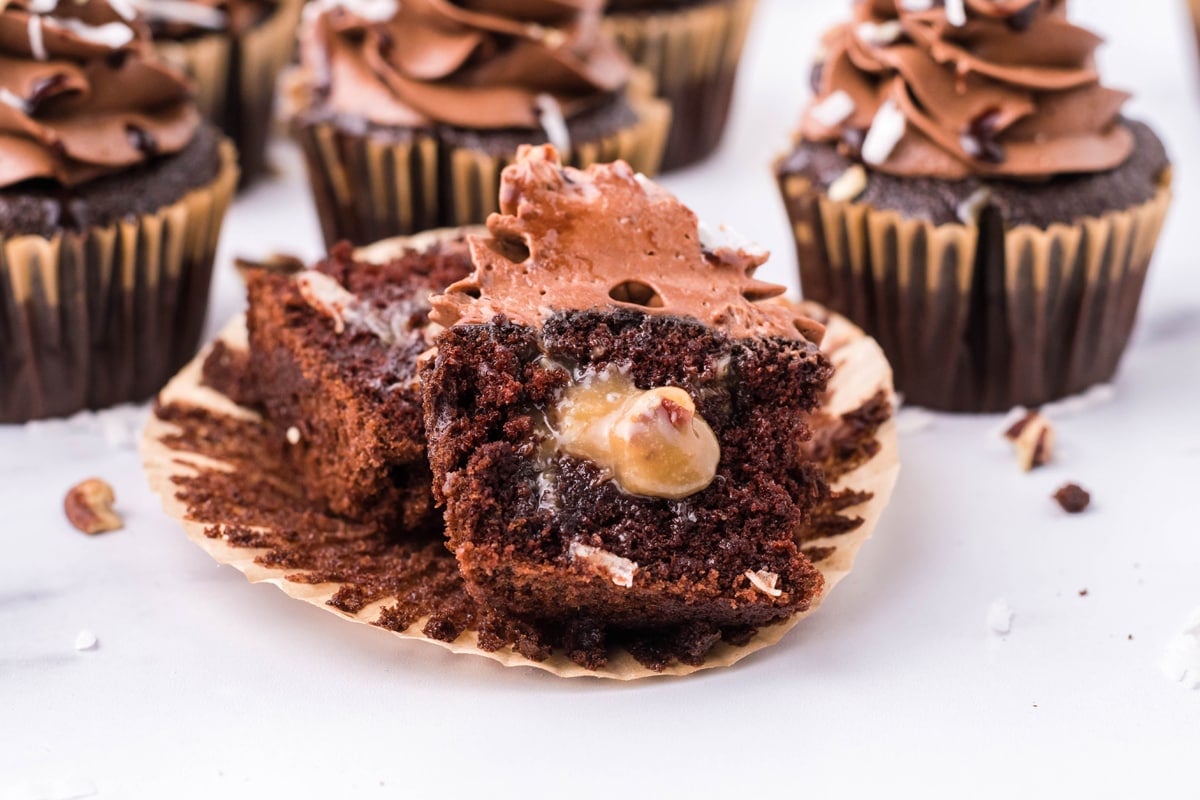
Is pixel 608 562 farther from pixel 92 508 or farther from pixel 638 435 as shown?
pixel 92 508

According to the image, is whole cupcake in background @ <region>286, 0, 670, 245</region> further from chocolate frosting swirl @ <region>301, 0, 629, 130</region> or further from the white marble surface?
the white marble surface

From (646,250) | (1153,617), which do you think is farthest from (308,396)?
(1153,617)

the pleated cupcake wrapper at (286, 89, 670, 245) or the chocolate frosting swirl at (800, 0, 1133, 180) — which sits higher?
the chocolate frosting swirl at (800, 0, 1133, 180)

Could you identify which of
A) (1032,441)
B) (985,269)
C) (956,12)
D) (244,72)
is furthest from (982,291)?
(244,72)

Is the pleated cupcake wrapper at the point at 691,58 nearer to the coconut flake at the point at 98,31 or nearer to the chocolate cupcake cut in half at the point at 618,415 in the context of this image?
the coconut flake at the point at 98,31

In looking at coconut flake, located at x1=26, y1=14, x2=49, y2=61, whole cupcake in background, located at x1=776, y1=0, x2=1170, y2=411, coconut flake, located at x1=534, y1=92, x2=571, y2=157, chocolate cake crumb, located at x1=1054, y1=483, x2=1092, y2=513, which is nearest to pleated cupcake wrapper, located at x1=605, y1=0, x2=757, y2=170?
coconut flake, located at x1=534, y1=92, x2=571, y2=157
